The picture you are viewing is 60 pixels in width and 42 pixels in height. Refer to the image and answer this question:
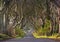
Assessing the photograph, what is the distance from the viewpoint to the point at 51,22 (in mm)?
1404

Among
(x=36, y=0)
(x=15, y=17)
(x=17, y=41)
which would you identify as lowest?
(x=17, y=41)

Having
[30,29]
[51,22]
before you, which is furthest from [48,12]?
[30,29]

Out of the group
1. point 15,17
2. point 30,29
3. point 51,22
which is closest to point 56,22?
point 51,22

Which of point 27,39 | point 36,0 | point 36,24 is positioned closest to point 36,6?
point 36,0

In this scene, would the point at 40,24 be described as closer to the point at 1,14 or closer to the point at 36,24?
the point at 36,24

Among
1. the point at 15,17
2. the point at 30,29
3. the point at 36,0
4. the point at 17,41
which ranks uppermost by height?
the point at 36,0

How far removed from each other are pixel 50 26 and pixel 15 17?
337mm

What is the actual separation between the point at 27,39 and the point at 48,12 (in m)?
0.32

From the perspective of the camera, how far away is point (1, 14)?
4.65 ft

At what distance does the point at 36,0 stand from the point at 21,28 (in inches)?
11.5

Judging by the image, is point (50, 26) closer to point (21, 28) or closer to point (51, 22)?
point (51, 22)

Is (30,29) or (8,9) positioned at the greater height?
(8,9)

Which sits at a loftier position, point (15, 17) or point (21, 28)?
point (15, 17)

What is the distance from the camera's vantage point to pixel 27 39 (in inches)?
55.9
